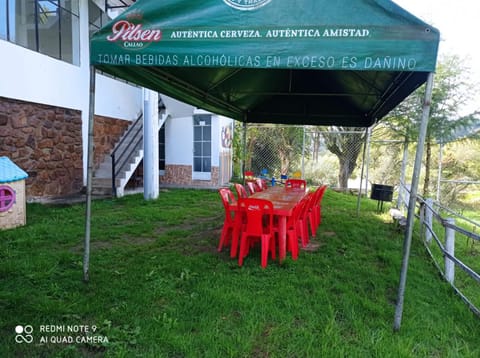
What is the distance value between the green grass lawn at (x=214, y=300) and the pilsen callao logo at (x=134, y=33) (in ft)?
6.94

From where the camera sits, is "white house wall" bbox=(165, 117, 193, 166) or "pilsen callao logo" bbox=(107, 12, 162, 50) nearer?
"pilsen callao logo" bbox=(107, 12, 162, 50)

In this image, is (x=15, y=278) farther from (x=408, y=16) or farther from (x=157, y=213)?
(x=408, y=16)

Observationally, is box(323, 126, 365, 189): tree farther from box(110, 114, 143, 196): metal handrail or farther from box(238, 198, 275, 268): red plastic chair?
box(238, 198, 275, 268): red plastic chair

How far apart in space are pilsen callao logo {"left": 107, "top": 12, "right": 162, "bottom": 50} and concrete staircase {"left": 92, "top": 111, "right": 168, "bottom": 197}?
5.72m

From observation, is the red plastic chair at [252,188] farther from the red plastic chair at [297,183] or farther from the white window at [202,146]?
the white window at [202,146]

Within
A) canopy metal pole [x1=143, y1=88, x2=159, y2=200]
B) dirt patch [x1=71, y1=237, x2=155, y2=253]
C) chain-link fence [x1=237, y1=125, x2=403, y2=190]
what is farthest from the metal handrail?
chain-link fence [x1=237, y1=125, x2=403, y2=190]

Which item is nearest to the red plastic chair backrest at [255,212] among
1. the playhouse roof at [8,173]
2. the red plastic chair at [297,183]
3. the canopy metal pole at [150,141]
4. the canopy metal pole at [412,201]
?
the canopy metal pole at [412,201]

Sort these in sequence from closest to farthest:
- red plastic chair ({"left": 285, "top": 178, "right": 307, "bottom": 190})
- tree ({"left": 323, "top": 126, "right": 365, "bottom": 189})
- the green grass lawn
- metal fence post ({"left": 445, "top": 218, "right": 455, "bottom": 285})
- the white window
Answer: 1. the green grass lawn
2. metal fence post ({"left": 445, "top": 218, "right": 455, "bottom": 285})
3. red plastic chair ({"left": 285, "top": 178, "right": 307, "bottom": 190})
4. the white window
5. tree ({"left": 323, "top": 126, "right": 365, "bottom": 189})

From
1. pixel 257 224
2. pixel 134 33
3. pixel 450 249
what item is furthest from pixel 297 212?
pixel 134 33

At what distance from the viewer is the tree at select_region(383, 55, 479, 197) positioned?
8766 millimetres

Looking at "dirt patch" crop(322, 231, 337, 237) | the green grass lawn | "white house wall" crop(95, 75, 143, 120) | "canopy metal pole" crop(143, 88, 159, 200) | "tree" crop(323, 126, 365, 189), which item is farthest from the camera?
"tree" crop(323, 126, 365, 189)

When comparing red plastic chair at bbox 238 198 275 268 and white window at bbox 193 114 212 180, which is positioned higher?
white window at bbox 193 114 212 180

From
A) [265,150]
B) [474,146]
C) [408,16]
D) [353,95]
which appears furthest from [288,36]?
[474,146]

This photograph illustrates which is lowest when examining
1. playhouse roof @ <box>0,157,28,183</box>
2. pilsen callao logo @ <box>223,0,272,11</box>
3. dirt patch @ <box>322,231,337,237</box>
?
dirt patch @ <box>322,231,337,237</box>
